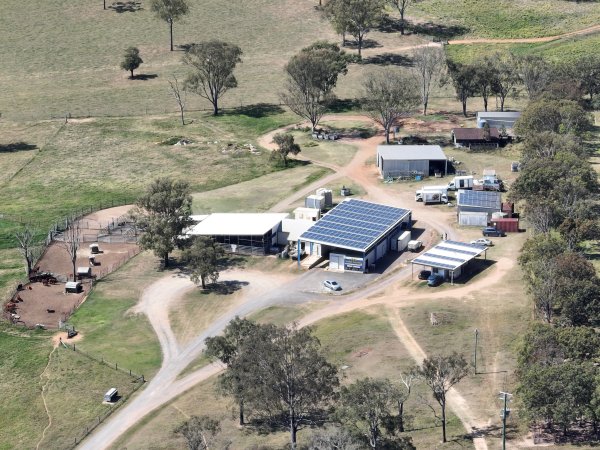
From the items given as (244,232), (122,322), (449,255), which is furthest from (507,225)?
(122,322)

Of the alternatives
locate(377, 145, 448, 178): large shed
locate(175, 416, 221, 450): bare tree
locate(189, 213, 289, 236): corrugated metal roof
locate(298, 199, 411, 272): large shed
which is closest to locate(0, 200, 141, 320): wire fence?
locate(189, 213, 289, 236): corrugated metal roof

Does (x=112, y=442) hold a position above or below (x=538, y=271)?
below

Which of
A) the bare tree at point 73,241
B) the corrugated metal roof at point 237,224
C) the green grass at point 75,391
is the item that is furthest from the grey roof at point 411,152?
the green grass at point 75,391

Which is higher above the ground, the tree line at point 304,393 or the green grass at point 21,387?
the tree line at point 304,393

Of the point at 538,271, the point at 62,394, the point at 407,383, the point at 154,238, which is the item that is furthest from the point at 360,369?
the point at 154,238

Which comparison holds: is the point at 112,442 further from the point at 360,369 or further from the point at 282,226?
the point at 282,226

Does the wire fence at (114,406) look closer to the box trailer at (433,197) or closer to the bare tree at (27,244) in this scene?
the bare tree at (27,244)

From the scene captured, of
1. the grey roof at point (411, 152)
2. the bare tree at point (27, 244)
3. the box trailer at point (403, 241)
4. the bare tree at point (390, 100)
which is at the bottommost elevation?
the bare tree at point (27, 244)
